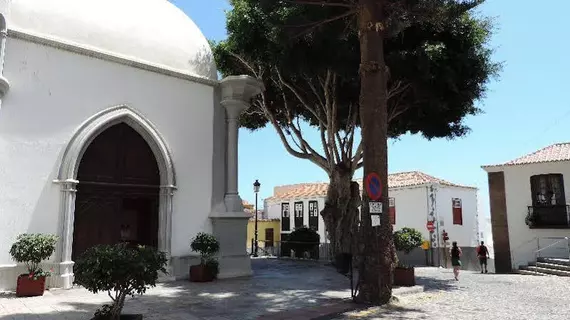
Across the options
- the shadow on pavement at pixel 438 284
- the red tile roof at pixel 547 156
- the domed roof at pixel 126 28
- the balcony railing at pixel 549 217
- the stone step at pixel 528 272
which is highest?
the domed roof at pixel 126 28

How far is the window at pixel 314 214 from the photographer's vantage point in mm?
39625

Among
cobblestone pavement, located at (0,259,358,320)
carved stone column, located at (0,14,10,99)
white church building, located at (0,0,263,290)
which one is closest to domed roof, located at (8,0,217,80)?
white church building, located at (0,0,263,290)

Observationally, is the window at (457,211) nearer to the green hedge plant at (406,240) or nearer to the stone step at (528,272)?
the stone step at (528,272)

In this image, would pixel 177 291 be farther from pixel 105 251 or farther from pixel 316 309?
pixel 105 251

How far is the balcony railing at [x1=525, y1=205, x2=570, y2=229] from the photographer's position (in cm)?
1923

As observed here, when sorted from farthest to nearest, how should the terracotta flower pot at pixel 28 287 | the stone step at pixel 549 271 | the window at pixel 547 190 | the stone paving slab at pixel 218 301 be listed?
the window at pixel 547 190, the stone step at pixel 549 271, the terracotta flower pot at pixel 28 287, the stone paving slab at pixel 218 301

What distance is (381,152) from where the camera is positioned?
30.8ft

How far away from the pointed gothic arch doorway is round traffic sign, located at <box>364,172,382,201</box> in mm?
6184

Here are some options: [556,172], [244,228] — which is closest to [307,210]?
[556,172]

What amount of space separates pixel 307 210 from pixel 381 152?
31.4 m

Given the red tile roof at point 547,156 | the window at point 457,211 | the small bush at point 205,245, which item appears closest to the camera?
the small bush at point 205,245

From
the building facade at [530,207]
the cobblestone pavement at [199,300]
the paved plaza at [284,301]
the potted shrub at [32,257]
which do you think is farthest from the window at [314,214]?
the potted shrub at [32,257]

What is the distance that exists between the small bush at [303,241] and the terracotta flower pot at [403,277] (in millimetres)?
9477

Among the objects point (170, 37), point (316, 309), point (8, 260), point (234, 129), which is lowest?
point (316, 309)
